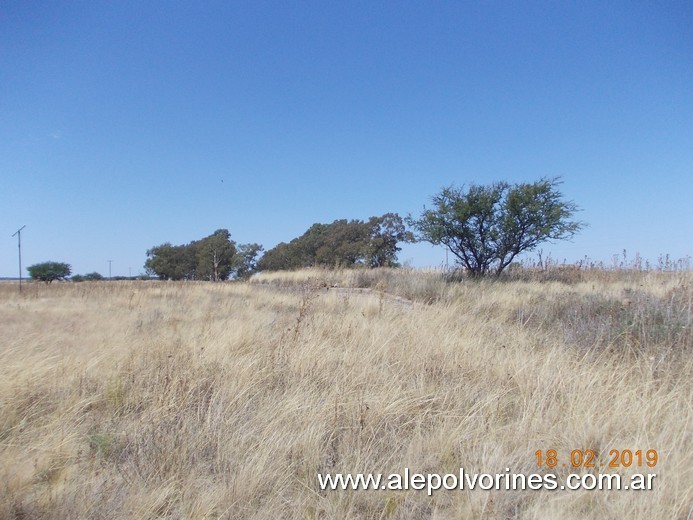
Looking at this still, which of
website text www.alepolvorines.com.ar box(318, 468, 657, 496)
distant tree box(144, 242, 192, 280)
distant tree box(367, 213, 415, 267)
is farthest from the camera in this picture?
distant tree box(144, 242, 192, 280)

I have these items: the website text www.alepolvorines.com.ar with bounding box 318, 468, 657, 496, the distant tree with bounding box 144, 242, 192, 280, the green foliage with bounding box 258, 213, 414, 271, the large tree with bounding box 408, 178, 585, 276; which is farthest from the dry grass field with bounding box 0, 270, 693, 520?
the distant tree with bounding box 144, 242, 192, 280

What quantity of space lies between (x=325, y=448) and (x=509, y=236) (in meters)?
13.2

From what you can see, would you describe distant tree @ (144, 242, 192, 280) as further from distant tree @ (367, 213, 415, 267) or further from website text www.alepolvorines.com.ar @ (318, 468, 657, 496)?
website text www.alepolvorines.com.ar @ (318, 468, 657, 496)

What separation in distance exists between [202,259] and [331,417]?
51701 millimetres

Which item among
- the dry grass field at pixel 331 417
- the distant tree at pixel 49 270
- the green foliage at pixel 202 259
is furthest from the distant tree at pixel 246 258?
the dry grass field at pixel 331 417

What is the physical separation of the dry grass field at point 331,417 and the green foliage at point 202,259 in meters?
39.1

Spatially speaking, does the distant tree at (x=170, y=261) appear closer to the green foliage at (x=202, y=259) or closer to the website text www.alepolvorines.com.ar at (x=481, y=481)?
the green foliage at (x=202, y=259)

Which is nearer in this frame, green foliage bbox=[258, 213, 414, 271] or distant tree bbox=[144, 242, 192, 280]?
green foliage bbox=[258, 213, 414, 271]

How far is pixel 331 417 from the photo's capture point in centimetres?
275

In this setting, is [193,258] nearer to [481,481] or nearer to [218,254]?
[218,254]

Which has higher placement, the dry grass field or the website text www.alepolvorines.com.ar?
the dry grass field

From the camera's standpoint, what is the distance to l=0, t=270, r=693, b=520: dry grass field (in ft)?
6.44

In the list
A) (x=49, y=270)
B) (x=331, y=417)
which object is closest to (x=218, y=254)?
(x=49, y=270)

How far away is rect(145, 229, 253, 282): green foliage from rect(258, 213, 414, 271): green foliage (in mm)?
2793
